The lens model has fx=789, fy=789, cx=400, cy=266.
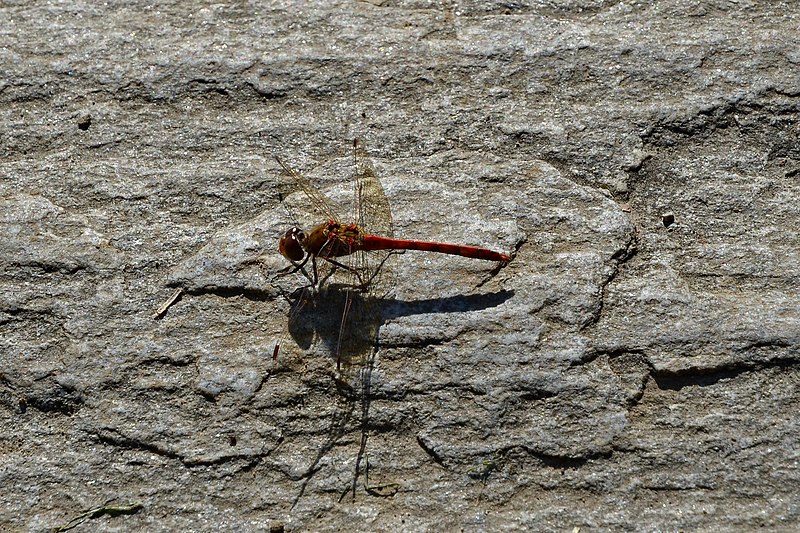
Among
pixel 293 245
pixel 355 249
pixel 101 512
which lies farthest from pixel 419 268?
pixel 101 512

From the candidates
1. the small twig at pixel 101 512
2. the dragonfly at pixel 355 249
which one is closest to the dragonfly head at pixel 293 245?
the dragonfly at pixel 355 249

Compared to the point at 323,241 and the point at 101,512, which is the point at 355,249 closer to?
the point at 323,241

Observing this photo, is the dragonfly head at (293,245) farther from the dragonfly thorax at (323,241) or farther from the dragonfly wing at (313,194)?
the dragonfly wing at (313,194)

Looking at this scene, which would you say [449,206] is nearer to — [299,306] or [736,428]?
[299,306]

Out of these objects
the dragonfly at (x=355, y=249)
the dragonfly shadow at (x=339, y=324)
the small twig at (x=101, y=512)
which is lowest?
the small twig at (x=101, y=512)

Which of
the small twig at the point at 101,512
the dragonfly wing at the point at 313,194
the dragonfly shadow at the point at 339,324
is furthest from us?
the dragonfly wing at the point at 313,194

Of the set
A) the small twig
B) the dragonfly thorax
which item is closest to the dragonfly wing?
the dragonfly thorax

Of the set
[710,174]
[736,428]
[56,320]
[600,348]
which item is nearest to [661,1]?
[710,174]

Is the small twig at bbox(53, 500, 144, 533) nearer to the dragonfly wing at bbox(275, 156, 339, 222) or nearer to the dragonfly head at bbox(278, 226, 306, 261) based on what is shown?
the dragonfly head at bbox(278, 226, 306, 261)
